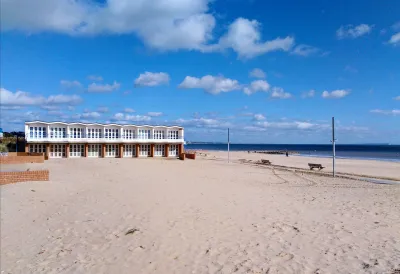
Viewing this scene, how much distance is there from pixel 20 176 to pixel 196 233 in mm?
12332

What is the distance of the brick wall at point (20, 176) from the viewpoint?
16.6m

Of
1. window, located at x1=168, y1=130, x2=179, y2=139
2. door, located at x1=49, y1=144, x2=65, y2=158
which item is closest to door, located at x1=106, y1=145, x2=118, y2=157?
door, located at x1=49, y1=144, x2=65, y2=158

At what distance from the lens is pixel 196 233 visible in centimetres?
866

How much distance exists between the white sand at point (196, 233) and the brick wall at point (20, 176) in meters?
2.55

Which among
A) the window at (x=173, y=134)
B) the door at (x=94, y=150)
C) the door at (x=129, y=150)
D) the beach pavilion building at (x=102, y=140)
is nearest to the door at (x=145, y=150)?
the beach pavilion building at (x=102, y=140)

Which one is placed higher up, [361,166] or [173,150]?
[173,150]

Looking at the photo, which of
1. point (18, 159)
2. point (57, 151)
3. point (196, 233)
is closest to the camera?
point (196, 233)

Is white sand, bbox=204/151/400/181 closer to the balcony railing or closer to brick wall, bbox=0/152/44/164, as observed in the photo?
the balcony railing

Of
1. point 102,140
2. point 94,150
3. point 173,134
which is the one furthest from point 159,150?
point 94,150

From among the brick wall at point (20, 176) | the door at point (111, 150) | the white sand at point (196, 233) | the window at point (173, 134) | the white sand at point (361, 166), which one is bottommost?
the white sand at point (361, 166)

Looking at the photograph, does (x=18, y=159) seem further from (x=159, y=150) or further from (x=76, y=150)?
(x=159, y=150)

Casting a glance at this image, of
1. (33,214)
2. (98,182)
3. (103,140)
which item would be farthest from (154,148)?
(33,214)

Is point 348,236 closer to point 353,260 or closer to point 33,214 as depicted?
point 353,260

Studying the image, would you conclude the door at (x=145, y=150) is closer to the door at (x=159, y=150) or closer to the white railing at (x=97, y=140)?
the door at (x=159, y=150)
